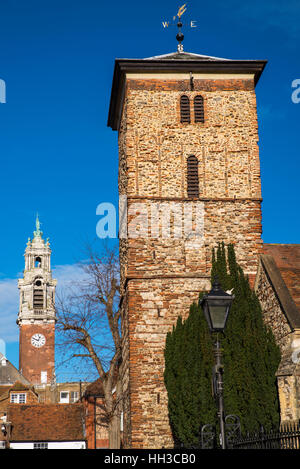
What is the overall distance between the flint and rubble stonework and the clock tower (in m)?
60.3

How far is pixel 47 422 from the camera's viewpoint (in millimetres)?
46938

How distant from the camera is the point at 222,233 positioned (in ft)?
79.9

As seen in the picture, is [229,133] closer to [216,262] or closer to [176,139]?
[176,139]

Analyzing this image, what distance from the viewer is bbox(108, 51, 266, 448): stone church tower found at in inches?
905

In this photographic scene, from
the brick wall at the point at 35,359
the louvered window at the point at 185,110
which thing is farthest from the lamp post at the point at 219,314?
the brick wall at the point at 35,359

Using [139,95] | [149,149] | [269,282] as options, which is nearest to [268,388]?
[269,282]

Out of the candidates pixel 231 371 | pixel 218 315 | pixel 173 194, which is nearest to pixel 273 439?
pixel 218 315

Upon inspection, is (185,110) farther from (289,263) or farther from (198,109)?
(289,263)

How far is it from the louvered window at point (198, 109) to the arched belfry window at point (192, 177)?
153cm

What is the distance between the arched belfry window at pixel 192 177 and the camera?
24775 millimetres

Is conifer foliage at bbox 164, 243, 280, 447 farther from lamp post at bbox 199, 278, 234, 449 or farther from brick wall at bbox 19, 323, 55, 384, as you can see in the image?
brick wall at bbox 19, 323, 55, 384

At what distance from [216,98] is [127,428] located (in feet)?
40.6

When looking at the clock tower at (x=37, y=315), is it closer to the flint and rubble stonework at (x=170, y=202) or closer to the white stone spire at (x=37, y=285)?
the white stone spire at (x=37, y=285)

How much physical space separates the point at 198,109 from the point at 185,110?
498 millimetres
